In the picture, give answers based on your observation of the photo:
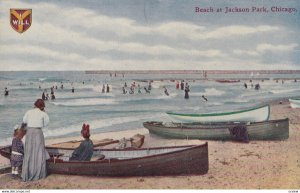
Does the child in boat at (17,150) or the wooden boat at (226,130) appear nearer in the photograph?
the child in boat at (17,150)

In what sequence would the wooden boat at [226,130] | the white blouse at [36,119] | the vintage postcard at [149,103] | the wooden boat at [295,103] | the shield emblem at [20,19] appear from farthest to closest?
the wooden boat at [295,103]
the wooden boat at [226,130]
the shield emblem at [20,19]
the vintage postcard at [149,103]
the white blouse at [36,119]

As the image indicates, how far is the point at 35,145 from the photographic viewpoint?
7316 millimetres

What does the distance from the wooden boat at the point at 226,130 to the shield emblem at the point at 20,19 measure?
339cm

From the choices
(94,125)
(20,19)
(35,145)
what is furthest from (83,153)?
(20,19)

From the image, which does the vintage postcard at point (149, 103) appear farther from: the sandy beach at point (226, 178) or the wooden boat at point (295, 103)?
the wooden boat at point (295, 103)

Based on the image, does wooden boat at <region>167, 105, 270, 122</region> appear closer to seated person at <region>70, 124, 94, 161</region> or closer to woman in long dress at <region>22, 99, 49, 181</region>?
seated person at <region>70, 124, 94, 161</region>

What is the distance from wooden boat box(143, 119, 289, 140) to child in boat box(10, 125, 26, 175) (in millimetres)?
3036

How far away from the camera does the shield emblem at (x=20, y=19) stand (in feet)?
27.9

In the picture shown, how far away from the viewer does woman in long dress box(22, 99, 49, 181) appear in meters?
7.20

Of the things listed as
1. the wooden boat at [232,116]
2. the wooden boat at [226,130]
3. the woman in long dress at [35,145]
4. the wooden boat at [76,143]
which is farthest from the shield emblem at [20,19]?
the wooden boat at [232,116]

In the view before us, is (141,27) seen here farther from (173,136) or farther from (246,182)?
(246,182)

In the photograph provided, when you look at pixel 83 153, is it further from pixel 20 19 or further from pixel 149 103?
pixel 20 19

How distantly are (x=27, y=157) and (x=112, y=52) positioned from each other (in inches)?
113

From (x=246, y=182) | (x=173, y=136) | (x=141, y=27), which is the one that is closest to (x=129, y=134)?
(x=173, y=136)
